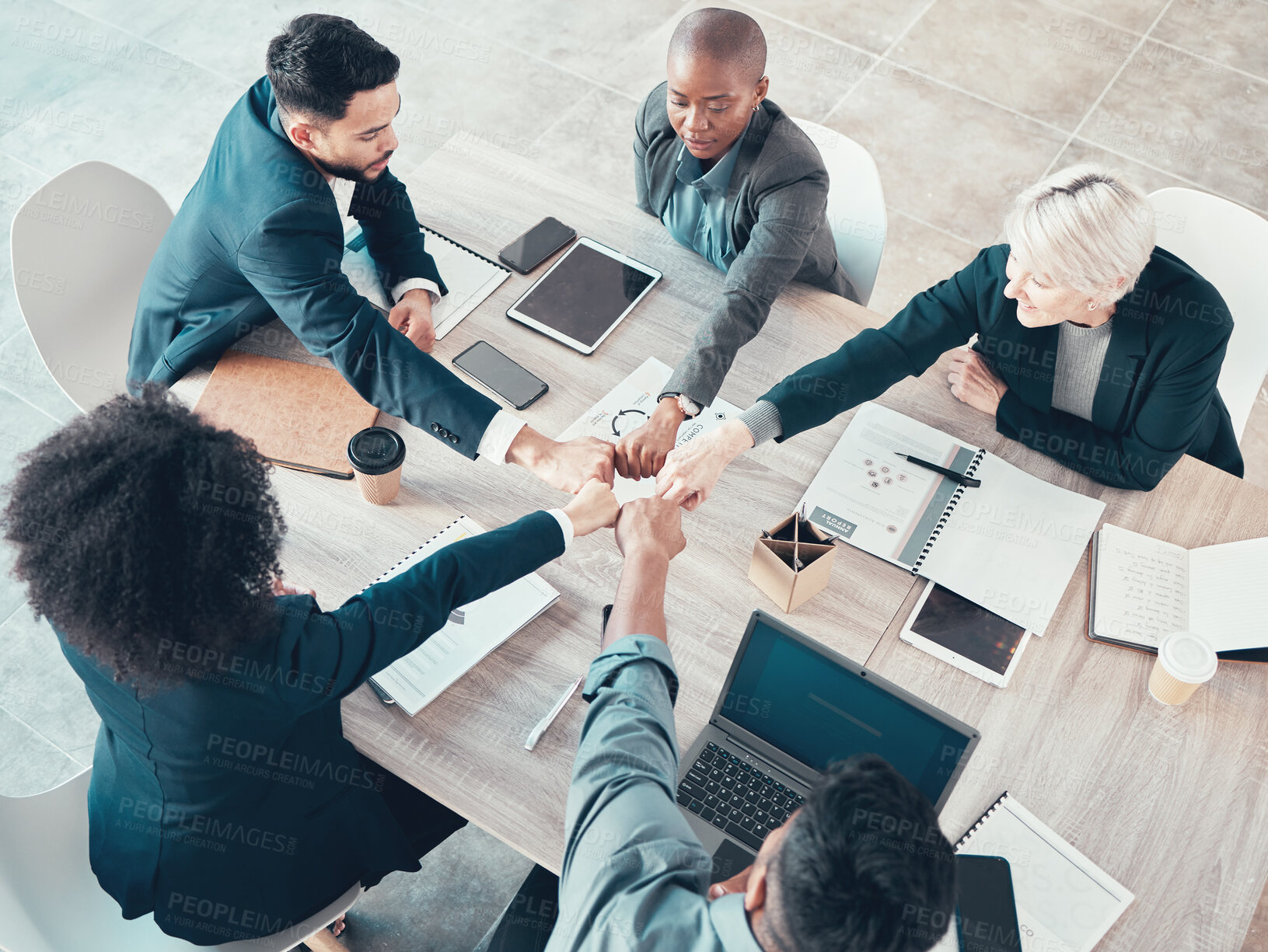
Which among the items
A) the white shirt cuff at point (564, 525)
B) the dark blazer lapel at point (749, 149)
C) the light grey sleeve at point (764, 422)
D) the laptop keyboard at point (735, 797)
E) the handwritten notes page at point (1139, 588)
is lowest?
the laptop keyboard at point (735, 797)

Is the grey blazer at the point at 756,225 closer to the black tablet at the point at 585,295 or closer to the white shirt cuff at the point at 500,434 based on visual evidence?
the black tablet at the point at 585,295

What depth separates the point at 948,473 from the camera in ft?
6.39

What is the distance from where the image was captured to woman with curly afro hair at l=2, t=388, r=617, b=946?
50.3 inches

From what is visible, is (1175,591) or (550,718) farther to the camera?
(1175,591)

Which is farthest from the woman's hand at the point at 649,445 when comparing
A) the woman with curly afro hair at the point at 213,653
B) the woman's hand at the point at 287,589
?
the woman's hand at the point at 287,589

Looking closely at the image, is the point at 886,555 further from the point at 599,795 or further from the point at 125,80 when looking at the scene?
the point at 125,80

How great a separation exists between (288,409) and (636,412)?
0.69 meters

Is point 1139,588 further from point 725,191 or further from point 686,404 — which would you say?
point 725,191

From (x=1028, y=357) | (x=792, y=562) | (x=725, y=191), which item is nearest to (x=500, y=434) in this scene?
(x=792, y=562)

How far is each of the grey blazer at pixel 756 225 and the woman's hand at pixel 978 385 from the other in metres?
0.41

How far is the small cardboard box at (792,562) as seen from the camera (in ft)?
5.60

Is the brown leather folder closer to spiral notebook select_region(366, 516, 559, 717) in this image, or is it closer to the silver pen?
spiral notebook select_region(366, 516, 559, 717)

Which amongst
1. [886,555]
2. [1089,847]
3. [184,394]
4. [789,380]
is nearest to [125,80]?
[184,394]

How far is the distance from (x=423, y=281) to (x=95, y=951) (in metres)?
1.36
